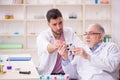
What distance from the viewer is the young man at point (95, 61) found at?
2.33 m

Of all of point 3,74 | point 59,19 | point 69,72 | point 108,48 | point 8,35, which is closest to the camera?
point 3,74

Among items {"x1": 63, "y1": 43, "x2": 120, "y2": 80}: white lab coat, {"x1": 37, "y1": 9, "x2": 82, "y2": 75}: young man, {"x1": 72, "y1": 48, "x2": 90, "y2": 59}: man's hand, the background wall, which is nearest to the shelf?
the background wall

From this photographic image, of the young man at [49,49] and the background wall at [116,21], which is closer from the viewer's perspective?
the young man at [49,49]

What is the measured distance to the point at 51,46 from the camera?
2.62 metres

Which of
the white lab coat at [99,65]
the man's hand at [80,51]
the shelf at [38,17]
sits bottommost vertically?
the white lab coat at [99,65]

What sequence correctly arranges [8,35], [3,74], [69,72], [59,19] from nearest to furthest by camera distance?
[3,74]
[69,72]
[59,19]
[8,35]

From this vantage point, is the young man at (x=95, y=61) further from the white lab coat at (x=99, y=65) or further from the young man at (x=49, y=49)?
the young man at (x=49, y=49)

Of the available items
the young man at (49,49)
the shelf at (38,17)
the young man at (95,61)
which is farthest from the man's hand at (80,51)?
the shelf at (38,17)

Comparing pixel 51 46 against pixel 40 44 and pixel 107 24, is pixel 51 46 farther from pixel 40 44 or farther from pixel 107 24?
pixel 107 24

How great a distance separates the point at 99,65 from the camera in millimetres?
2346

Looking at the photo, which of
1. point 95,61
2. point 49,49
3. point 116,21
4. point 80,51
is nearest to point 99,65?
point 95,61

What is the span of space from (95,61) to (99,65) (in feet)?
0.21

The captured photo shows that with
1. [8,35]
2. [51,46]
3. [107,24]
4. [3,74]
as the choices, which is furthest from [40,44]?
[107,24]

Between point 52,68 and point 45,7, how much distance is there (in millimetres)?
2830
